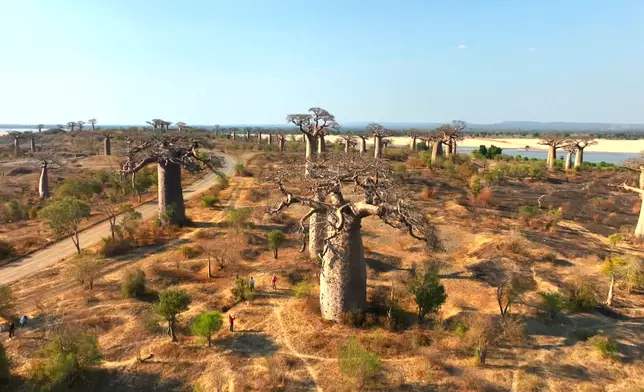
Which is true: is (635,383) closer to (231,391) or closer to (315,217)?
(231,391)

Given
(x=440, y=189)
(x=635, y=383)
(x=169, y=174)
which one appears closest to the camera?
(x=635, y=383)

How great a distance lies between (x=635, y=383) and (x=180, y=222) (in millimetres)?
16684

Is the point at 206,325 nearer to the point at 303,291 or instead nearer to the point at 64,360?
the point at 64,360

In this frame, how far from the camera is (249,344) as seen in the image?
29.7 feet

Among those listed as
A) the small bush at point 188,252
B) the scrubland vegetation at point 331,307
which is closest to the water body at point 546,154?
the scrubland vegetation at point 331,307

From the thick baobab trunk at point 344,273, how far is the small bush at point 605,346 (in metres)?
5.21

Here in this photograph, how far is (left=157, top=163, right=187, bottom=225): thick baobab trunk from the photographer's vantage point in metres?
17.5

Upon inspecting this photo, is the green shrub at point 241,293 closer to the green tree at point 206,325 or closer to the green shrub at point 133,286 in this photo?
the green tree at point 206,325

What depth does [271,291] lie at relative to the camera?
11695 millimetres

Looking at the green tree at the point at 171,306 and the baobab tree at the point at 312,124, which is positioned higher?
the baobab tree at the point at 312,124

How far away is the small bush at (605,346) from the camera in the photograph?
27.8 ft

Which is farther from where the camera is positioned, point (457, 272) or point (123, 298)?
point (457, 272)

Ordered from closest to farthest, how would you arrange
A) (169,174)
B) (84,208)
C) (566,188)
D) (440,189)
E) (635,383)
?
Result: (635,383) → (84,208) → (169,174) → (440,189) → (566,188)

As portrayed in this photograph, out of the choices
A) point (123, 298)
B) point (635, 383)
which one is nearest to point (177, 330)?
point (123, 298)
